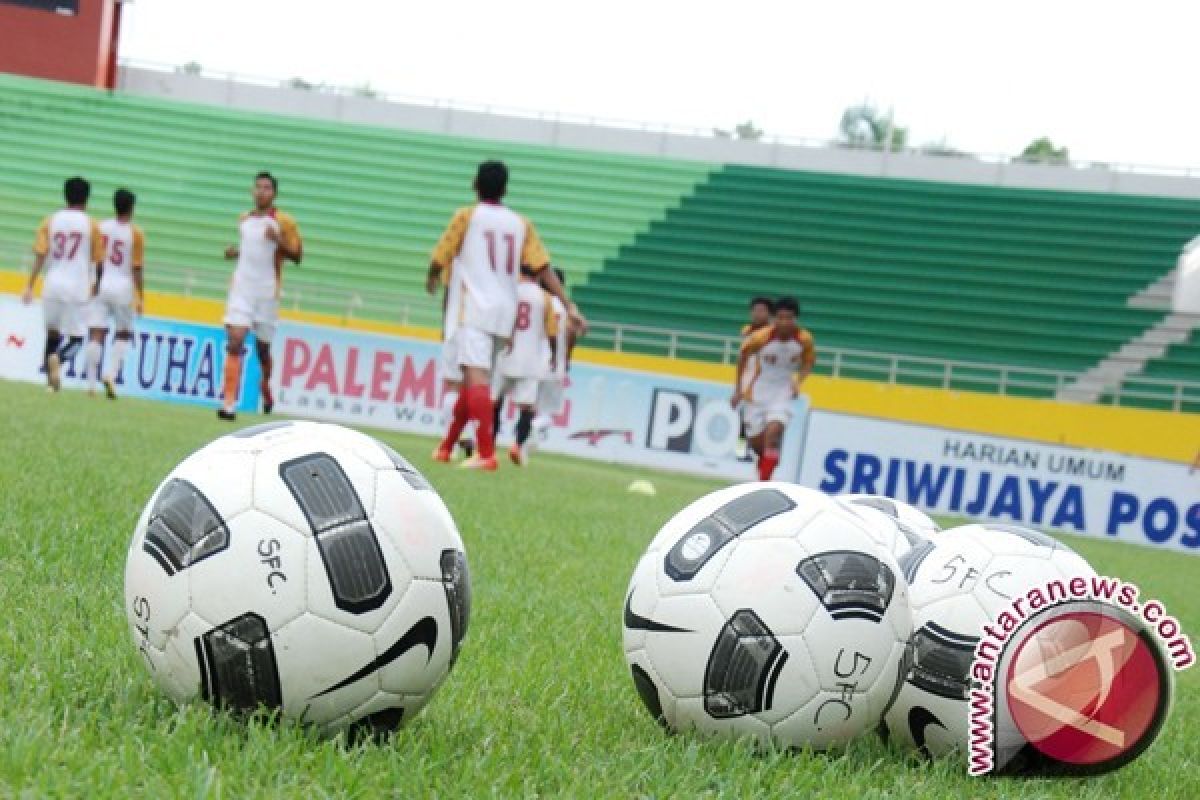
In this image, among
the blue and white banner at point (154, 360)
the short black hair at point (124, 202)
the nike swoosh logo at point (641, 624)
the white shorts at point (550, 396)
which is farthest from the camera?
the blue and white banner at point (154, 360)

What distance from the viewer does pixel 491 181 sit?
12094 mm

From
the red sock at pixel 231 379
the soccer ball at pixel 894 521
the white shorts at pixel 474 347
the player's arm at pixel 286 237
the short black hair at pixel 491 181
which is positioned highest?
the short black hair at pixel 491 181

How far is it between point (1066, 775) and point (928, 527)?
1094mm

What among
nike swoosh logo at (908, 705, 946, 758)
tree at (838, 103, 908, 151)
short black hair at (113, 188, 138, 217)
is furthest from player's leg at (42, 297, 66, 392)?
tree at (838, 103, 908, 151)

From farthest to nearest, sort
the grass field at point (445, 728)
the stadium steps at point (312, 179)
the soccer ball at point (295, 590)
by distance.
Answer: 1. the stadium steps at point (312, 179)
2. the soccer ball at point (295, 590)
3. the grass field at point (445, 728)

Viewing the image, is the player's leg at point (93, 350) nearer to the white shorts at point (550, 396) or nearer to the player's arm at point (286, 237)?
the player's arm at point (286, 237)

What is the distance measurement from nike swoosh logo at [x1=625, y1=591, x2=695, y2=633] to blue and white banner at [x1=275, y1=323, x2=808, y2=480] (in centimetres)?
1635

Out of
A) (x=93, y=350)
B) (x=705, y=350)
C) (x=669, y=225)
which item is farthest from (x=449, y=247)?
(x=669, y=225)

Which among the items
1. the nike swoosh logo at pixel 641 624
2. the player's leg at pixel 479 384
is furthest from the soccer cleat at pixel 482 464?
the nike swoosh logo at pixel 641 624

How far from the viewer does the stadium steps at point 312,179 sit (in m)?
32.1

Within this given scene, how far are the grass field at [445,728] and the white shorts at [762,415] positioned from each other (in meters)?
10.3

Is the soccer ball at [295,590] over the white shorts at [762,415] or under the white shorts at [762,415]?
over

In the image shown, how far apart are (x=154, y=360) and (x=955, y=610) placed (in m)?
19.7

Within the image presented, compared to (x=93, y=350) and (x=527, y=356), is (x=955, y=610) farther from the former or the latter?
(x=93, y=350)
